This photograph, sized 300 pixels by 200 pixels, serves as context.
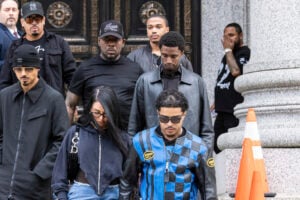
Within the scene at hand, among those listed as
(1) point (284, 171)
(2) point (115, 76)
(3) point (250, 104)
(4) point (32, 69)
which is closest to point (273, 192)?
(1) point (284, 171)

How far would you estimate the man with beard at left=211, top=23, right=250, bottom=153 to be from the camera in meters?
12.1

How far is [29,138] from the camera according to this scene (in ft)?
32.0

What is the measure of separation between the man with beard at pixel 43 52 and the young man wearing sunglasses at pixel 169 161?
262 centimetres

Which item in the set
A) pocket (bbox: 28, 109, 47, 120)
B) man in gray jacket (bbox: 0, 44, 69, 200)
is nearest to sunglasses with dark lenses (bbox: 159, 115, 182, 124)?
man in gray jacket (bbox: 0, 44, 69, 200)

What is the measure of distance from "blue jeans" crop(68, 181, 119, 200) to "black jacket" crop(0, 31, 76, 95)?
2.29 m

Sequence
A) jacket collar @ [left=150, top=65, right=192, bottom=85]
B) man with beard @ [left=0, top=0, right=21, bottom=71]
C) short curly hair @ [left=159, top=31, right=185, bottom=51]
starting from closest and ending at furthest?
short curly hair @ [left=159, top=31, right=185, bottom=51] → jacket collar @ [left=150, top=65, right=192, bottom=85] → man with beard @ [left=0, top=0, right=21, bottom=71]

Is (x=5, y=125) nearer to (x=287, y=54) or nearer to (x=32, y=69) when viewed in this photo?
(x=32, y=69)

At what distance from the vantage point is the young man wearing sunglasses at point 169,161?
8.52 m

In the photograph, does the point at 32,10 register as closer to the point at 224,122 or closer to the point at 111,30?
the point at 111,30

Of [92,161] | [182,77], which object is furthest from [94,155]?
[182,77]

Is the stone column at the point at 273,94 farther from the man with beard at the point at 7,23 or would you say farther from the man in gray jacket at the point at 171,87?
the man with beard at the point at 7,23

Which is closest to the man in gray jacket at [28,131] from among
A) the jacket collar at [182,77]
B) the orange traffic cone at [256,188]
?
the jacket collar at [182,77]

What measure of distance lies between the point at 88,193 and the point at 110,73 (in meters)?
1.86

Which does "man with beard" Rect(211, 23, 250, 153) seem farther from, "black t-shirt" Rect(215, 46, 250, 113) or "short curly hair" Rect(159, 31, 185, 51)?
"short curly hair" Rect(159, 31, 185, 51)
